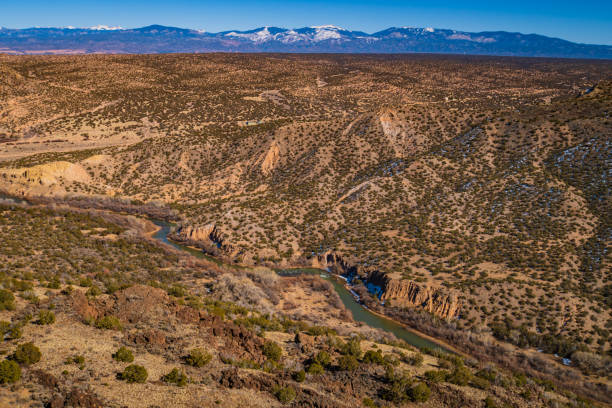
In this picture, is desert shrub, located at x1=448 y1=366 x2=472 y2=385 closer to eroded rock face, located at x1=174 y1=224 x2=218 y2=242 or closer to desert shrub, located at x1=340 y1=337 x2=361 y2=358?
desert shrub, located at x1=340 y1=337 x2=361 y2=358

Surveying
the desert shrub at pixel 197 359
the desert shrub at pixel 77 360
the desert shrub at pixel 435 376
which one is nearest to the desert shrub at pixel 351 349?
the desert shrub at pixel 435 376

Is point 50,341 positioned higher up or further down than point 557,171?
further down

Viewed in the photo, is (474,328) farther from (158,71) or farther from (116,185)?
(158,71)

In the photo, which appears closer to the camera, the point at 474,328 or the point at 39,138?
the point at 474,328

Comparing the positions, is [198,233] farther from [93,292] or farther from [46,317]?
[46,317]

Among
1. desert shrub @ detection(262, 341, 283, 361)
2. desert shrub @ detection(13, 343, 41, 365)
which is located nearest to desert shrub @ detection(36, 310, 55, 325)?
desert shrub @ detection(13, 343, 41, 365)

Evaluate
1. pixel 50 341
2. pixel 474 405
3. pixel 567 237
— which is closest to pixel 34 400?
pixel 50 341

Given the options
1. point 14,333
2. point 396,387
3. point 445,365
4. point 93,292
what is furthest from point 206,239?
point 396,387
